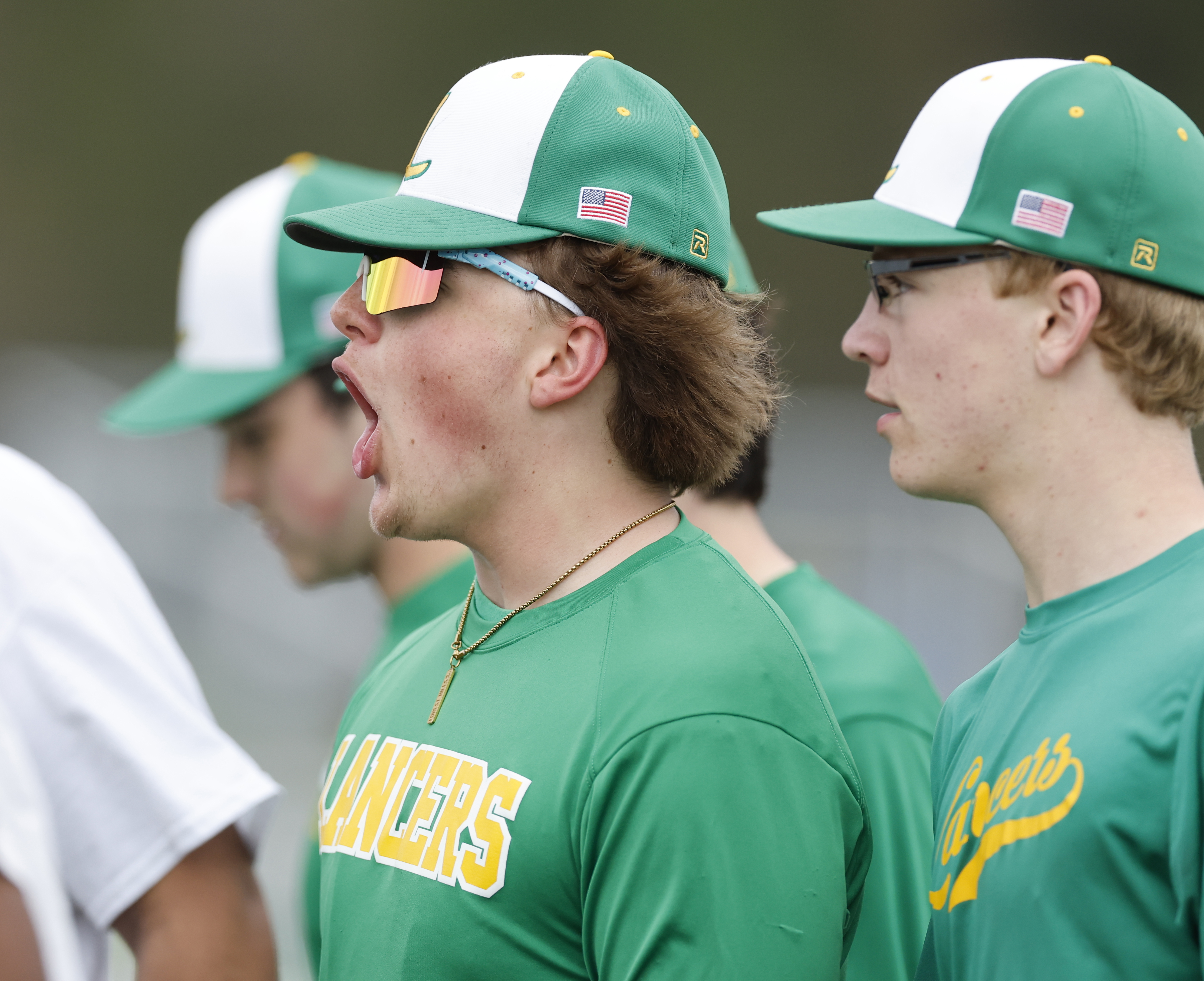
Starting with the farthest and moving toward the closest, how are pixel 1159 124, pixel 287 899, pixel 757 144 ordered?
pixel 757 144
pixel 287 899
pixel 1159 124

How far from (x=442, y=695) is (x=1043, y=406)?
93 cm

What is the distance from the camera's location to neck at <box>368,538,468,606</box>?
3.51m

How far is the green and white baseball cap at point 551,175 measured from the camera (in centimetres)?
200

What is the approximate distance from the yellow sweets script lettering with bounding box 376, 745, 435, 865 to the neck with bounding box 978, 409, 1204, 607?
2.86 feet

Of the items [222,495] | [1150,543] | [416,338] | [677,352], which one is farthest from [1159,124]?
[222,495]

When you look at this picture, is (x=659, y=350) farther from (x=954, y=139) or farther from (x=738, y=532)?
(x=738, y=532)

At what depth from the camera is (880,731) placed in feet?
8.50

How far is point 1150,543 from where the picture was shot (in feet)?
6.00

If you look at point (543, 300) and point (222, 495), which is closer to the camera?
point (543, 300)

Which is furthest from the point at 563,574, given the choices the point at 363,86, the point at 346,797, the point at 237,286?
the point at 363,86

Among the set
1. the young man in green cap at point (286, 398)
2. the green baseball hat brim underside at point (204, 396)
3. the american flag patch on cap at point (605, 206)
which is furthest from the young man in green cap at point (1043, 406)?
the green baseball hat brim underside at point (204, 396)

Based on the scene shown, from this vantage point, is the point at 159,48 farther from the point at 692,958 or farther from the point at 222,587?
the point at 692,958

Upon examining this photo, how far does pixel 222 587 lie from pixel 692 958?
9186mm

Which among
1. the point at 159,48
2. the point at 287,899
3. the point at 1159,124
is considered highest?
the point at 1159,124
